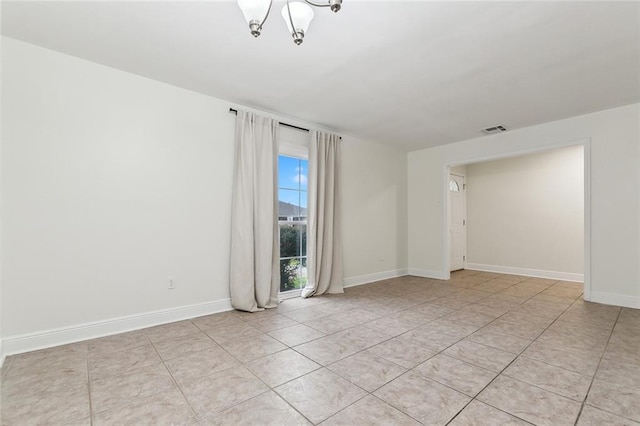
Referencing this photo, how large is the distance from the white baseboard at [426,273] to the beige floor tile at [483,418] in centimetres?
403

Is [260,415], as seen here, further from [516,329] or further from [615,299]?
[615,299]

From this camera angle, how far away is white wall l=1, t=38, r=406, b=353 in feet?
8.00

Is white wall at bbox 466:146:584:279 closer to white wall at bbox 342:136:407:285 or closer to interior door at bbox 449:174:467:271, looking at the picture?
interior door at bbox 449:174:467:271

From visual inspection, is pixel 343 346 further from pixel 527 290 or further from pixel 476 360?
pixel 527 290

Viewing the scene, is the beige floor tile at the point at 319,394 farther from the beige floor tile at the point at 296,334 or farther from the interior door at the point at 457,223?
the interior door at the point at 457,223

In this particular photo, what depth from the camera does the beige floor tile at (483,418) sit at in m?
1.57

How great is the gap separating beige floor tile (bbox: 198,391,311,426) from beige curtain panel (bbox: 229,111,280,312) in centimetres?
181

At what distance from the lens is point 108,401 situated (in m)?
1.77

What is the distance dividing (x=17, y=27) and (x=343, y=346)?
3.68 metres

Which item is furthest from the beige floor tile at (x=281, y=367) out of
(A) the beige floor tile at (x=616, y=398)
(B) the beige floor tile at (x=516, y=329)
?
(B) the beige floor tile at (x=516, y=329)

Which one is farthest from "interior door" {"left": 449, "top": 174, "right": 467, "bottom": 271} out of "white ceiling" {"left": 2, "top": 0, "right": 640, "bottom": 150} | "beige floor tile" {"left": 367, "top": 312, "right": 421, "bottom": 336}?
"beige floor tile" {"left": 367, "top": 312, "right": 421, "bottom": 336}

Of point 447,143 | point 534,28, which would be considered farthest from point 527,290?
point 534,28

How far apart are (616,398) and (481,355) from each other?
77 cm

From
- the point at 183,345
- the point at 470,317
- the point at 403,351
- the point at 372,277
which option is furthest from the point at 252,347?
the point at 372,277
